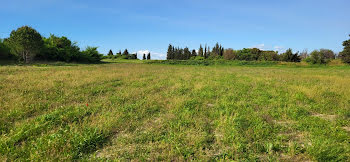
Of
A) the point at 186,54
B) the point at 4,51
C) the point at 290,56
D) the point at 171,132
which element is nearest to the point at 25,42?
the point at 4,51

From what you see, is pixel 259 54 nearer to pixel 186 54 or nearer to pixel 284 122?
pixel 186 54

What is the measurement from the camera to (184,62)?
159ft

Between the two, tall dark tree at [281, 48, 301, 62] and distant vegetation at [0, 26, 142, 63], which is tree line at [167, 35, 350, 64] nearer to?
tall dark tree at [281, 48, 301, 62]

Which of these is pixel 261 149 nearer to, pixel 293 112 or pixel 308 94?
pixel 293 112

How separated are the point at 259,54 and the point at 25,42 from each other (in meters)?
80.6

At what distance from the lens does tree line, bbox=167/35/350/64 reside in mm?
43162

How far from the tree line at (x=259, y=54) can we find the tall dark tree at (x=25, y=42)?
6044cm

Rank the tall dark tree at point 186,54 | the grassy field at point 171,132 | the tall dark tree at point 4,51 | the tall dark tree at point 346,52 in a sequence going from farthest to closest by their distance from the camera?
1. the tall dark tree at point 186,54
2. the tall dark tree at point 346,52
3. the tall dark tree at point 4,51
4. the grassy field at point 171,132

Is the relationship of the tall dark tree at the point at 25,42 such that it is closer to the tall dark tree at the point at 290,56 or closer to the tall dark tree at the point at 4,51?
the tall dark tree at the point at 4,51

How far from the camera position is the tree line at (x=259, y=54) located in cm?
4316

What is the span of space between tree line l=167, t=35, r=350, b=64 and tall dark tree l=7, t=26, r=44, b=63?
198ft

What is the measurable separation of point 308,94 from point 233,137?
6.42 metres

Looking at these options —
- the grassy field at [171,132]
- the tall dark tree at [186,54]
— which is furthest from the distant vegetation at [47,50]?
the tall dark tree at [186,54]

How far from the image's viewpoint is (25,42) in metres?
25.5
